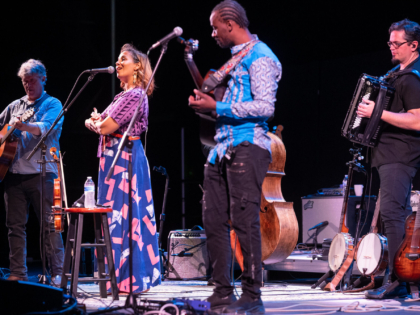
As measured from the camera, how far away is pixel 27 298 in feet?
9.26

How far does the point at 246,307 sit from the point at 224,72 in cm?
140

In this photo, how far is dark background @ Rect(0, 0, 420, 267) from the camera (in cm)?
695

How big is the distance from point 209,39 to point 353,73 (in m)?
2.11

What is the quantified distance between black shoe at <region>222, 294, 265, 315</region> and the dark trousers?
1.37m

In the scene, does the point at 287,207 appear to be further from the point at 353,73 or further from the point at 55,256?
the point at 353,73

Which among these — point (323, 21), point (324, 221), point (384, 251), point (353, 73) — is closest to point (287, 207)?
point (384, 251)

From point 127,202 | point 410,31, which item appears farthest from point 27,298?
point 410,31

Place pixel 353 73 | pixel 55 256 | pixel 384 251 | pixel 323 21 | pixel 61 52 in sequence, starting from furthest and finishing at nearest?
pixel 61 52, pixel 353 73, pixel 323 21, pixel 55 256, pixel 384 251

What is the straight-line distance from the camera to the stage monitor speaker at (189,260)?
6059 mm

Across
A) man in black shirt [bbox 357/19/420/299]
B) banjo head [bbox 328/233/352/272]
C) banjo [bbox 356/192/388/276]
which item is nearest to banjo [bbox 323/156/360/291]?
banjo head [bbox 328/233/352/272]

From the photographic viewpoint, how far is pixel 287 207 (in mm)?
4867

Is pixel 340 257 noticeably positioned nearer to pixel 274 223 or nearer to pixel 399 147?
pixel 274 223

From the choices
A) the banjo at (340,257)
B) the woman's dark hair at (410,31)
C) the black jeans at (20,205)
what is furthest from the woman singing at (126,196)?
the woman's dark hair at (410,31)

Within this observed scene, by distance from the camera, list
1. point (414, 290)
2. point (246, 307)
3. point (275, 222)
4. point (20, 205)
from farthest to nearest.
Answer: point (20, 205)
point (275, 222)
point (414, 290)
point (246, 307)
